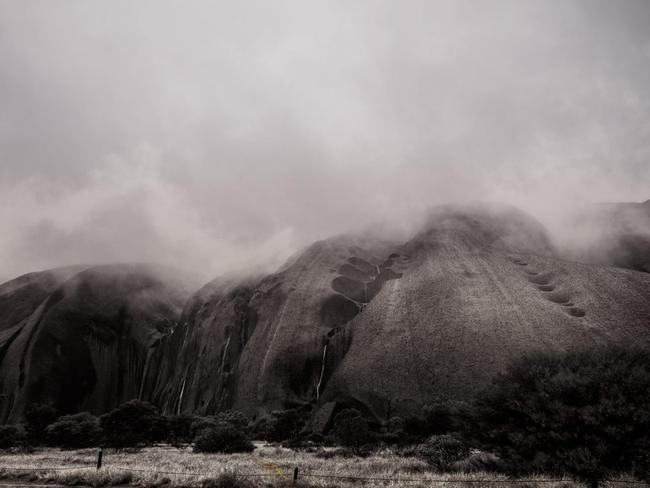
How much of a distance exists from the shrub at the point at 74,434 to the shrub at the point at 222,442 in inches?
675

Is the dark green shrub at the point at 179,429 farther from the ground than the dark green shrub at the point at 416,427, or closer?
closer

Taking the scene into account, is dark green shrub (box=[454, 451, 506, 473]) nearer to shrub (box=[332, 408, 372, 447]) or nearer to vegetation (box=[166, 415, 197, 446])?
shrub (box=[332, 408, 372, 447])

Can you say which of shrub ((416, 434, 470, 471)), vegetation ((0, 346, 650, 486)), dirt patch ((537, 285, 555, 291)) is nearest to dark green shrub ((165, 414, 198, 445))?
shrub ((416, 434, 470, 471))

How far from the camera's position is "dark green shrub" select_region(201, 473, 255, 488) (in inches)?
532

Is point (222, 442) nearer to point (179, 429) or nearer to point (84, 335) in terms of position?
point (179, 429)

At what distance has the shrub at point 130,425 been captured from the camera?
4062 cm

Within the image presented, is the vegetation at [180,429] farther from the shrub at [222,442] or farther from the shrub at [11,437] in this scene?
the shrub at [222,442]

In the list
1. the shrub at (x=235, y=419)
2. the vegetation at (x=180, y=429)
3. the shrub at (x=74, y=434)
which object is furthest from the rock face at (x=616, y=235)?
the shrub at (x=74, y=434)

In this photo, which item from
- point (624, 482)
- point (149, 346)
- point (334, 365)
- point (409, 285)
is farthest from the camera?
point (149, 346)

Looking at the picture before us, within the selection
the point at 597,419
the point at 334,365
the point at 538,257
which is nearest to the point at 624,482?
the point at 597,419

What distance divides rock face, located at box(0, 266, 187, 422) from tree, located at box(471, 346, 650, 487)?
10086 centimetres

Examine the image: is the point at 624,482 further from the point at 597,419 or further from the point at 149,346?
the point at 149,346

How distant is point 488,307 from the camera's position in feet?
188

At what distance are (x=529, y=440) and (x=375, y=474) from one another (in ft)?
18.1
